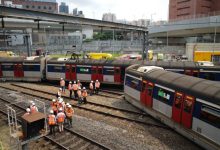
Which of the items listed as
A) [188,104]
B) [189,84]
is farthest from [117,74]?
[188,104]

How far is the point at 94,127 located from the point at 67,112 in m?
2.02

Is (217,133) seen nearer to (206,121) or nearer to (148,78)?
(206,121)

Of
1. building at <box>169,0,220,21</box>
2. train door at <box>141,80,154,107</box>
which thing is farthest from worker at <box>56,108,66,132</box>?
building at <box>169,0,220,21</box>

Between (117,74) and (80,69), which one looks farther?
(80,69)

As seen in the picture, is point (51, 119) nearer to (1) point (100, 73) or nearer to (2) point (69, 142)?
(2) point (69, 142)

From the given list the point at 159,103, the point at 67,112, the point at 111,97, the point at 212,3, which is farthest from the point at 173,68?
the point at 212,3

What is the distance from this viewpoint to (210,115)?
37.7 ft

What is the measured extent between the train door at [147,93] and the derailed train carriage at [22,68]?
1707 cm

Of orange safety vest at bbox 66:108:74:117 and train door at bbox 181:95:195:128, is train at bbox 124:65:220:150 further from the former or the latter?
orange safety vest at bbox 66:108:74:117

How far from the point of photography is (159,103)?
15.7 m

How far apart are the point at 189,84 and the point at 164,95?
2.10 meters

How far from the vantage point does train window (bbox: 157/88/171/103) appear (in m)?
14.8

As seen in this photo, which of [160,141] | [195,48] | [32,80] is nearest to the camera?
[160,141]

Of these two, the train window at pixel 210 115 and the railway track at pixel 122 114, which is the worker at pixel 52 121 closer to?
the railway track at pixel 122 114
